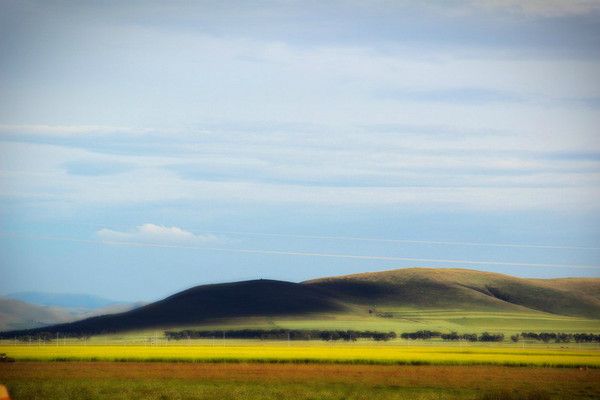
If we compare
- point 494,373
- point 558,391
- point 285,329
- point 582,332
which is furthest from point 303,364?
point 582,332

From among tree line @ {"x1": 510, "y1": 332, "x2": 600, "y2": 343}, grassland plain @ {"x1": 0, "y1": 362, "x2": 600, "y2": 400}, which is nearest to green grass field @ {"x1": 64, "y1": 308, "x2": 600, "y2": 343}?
tree line @ {"x1": 510, "y1": 332, "x2": 600, "y2": 343}

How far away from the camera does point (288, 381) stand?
54094 millimetres

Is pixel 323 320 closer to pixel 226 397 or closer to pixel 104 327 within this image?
pixel 104 327

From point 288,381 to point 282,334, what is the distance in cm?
11093

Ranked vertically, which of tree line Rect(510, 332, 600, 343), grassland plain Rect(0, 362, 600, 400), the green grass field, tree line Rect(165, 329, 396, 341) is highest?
the green grass field

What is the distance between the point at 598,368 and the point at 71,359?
37075 mm

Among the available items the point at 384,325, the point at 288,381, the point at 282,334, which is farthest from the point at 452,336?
the point at 288,381

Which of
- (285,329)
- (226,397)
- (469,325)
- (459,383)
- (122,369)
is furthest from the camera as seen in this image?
(469,325)

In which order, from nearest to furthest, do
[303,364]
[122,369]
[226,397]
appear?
[226,397], [122,369], [303,364]

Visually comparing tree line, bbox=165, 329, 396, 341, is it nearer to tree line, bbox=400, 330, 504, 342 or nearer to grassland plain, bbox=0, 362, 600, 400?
tree line, bbox=400, 330, 504, 342

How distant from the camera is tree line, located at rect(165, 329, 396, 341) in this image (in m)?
159

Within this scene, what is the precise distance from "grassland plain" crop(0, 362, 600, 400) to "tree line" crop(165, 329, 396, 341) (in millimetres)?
88273

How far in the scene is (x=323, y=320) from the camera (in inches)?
7761

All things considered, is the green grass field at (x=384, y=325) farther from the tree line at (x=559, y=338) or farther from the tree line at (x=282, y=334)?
the tree line at (x=559, y=338)
